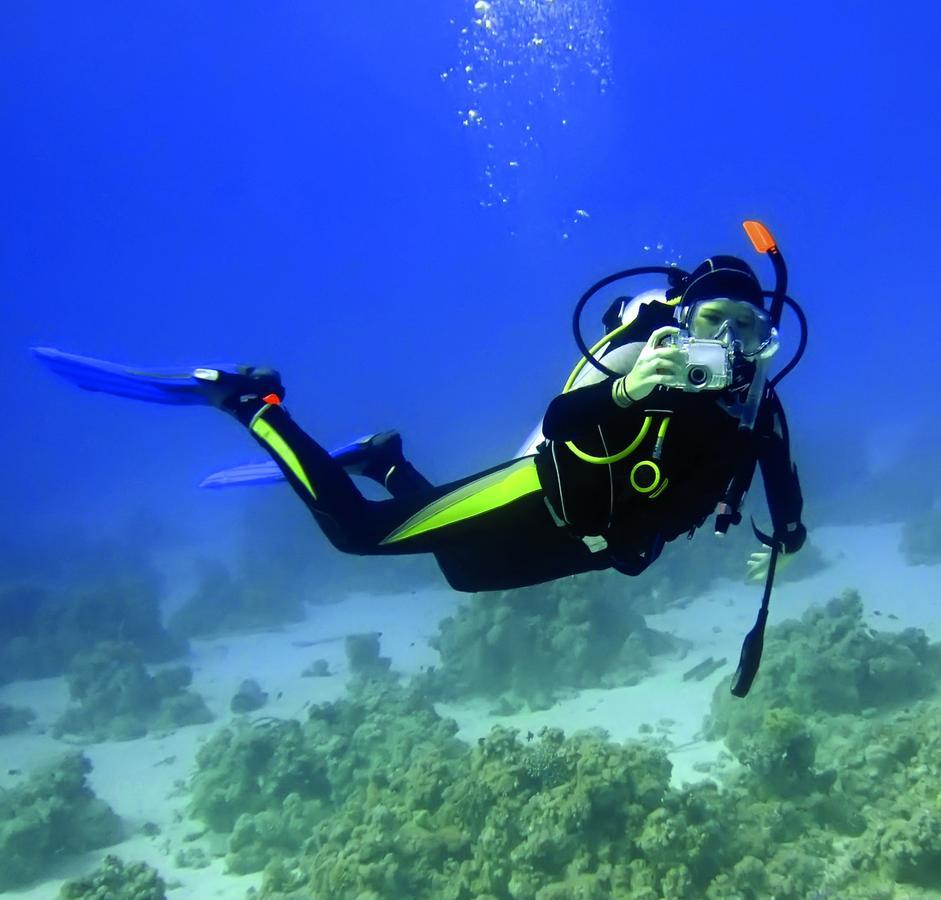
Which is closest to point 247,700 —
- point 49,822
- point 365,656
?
point 365,656

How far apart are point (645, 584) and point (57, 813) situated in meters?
11.8

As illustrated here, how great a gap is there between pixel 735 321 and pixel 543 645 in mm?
8985

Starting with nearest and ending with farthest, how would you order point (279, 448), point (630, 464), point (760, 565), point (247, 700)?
1. point (630, 464)
2. point (760, 565)
3. point (279, 448)
4. point (247, 700)

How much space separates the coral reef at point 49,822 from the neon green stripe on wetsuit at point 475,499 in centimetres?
726

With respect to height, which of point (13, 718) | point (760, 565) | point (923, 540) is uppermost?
point (923, 540)

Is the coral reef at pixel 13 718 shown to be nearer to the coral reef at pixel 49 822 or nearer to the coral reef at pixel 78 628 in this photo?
the coral reef at pixel 78 628

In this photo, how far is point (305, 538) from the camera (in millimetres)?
27188

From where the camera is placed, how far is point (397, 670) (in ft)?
45.8

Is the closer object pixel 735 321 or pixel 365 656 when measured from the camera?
pixel 735 321

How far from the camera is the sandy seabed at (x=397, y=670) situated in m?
8.71

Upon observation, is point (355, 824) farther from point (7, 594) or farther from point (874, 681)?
point (7, 594)

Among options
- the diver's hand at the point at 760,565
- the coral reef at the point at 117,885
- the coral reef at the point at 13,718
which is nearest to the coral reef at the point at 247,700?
the coral reef at the point at 13,718

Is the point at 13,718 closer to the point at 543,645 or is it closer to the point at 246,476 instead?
the point at 543,645

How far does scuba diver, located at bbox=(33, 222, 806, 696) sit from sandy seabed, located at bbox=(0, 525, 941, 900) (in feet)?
16.7
